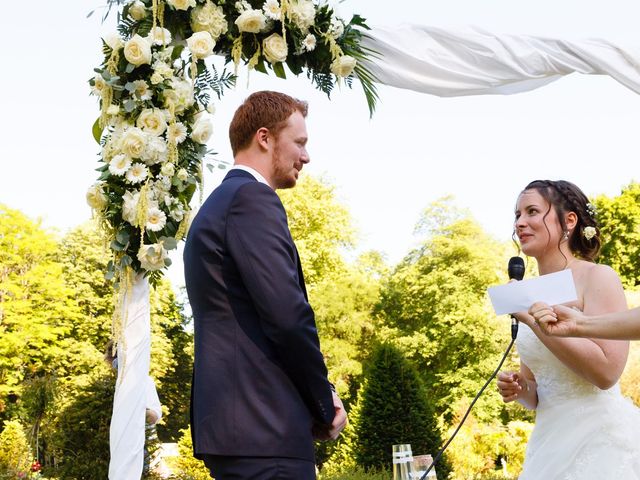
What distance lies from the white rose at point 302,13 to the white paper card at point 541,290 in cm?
300

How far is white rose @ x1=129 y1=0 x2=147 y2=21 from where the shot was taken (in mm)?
5312

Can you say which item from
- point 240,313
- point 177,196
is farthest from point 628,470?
point 177,196

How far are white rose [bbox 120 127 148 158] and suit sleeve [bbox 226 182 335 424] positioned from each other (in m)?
2.40

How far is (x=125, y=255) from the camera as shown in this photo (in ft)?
17.3

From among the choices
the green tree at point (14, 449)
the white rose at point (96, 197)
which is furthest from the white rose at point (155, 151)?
the green tree at point (14, 449)

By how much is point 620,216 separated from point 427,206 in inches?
315

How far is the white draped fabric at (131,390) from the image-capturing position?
5125 millimetres

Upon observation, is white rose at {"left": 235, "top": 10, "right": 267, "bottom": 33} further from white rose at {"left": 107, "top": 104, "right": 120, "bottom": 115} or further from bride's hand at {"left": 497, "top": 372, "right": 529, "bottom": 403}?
bride's hand at {"left": 497, "top": 372, "right": 529, "bottom": 403}

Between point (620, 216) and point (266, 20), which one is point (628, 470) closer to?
point (266, 20)

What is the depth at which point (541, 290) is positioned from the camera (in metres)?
3.11

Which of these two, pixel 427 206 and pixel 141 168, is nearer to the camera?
pixel 141 168

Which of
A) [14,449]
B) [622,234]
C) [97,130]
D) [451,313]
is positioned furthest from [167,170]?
[622,234]

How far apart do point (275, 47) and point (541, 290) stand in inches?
119

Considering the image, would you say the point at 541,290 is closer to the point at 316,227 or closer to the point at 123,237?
the point at 123,237
